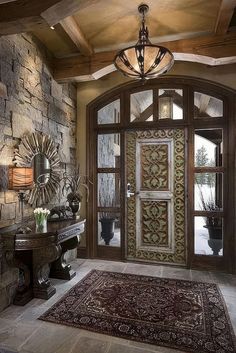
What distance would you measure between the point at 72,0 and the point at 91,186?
9.50 feet

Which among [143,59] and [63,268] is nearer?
[143,59]

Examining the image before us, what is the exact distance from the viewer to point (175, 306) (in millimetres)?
2838

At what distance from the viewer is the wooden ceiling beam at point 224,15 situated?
263 centimetres

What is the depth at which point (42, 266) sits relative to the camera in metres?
2.97

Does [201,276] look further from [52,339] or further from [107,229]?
[52,339]

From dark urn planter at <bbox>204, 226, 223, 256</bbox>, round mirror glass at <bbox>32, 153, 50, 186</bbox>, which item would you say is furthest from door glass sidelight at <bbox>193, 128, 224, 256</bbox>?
round mirror glass at <bbox>32, 153, 50, 186</bbox>

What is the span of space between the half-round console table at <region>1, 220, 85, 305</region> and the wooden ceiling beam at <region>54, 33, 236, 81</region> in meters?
2.33

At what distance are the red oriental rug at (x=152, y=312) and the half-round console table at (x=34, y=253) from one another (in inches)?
14.7

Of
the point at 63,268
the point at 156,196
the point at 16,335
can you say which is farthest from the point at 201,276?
the point at 16,335

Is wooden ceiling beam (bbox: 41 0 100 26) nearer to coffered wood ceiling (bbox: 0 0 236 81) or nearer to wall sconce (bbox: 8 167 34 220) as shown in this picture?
coffered wood ceiling (bbox: 0 0 236 81)

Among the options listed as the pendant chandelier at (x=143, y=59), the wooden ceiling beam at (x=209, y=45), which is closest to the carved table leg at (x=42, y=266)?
the pendant chandelier at (x=143, y=59)

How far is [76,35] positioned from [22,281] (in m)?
3.25

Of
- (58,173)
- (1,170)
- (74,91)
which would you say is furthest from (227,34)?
(1,170)

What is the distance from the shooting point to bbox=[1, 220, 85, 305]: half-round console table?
8.72ft
